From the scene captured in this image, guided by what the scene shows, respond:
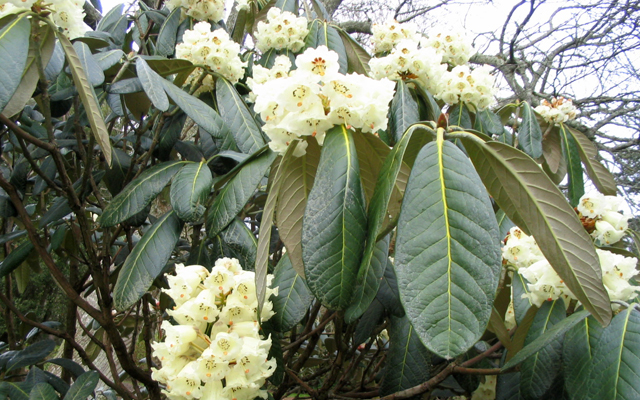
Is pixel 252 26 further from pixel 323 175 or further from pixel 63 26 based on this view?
pixel 323 175

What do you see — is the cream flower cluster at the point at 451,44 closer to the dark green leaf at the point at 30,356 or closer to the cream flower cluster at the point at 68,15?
the cream flower cluster at the point at 68,15

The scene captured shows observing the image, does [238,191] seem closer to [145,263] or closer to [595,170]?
[145,263]

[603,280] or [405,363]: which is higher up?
[603,280]

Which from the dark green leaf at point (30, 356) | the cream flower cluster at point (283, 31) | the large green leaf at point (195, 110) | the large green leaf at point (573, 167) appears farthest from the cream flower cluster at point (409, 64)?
the dark green leaf at point (30, 356)

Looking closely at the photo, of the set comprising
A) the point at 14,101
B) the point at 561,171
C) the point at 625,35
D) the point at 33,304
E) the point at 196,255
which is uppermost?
the point at 625,35

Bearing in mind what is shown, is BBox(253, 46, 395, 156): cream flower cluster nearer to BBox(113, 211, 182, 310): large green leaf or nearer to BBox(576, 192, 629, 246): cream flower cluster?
BBox(113, 211, 182, 310): large green leaf

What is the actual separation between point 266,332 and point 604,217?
3.25ft

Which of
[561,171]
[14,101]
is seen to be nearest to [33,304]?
[14,101]

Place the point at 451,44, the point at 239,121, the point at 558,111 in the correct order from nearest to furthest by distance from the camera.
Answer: the point at 239,121 → the point at 451,44 → the point at 558,111

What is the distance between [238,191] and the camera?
1.02m

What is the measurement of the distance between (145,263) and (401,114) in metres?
0.78

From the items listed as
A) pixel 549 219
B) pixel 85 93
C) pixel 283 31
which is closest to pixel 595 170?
pixel 283 31

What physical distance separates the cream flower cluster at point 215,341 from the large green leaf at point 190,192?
0.52 ft

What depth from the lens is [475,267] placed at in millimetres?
507
